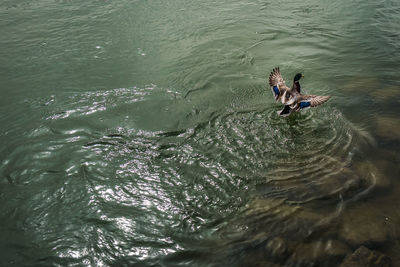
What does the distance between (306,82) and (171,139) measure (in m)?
3.39

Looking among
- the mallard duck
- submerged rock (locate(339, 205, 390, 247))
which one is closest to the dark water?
submerged rock (locate(339, 205, 390, 247))

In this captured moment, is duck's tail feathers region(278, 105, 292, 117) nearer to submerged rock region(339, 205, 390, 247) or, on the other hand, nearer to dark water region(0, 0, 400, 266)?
dark water region(0, 0, 400, 266)

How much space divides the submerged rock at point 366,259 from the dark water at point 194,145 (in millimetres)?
120

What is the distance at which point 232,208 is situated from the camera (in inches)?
167

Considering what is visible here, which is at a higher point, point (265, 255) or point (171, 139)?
point (171, 139)

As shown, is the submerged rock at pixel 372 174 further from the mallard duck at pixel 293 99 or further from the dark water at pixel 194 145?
the mallard duck at pixel 293 99

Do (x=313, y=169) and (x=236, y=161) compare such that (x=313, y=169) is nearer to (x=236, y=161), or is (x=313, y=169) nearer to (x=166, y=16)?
(x=236, y=161)

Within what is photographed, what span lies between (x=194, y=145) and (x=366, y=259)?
111 inches

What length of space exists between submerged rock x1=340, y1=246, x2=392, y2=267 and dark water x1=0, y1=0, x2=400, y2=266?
12cm

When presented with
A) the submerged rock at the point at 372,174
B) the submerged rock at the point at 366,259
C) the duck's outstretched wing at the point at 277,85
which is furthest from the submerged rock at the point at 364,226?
the duck's outstretched wing at the point at 277,85

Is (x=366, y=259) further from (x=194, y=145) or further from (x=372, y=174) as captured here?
(x=194, y=145)

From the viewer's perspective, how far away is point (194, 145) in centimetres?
524

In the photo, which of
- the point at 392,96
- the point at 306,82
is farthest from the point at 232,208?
the point at 392,96

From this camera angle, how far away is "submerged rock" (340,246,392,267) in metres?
3.42
